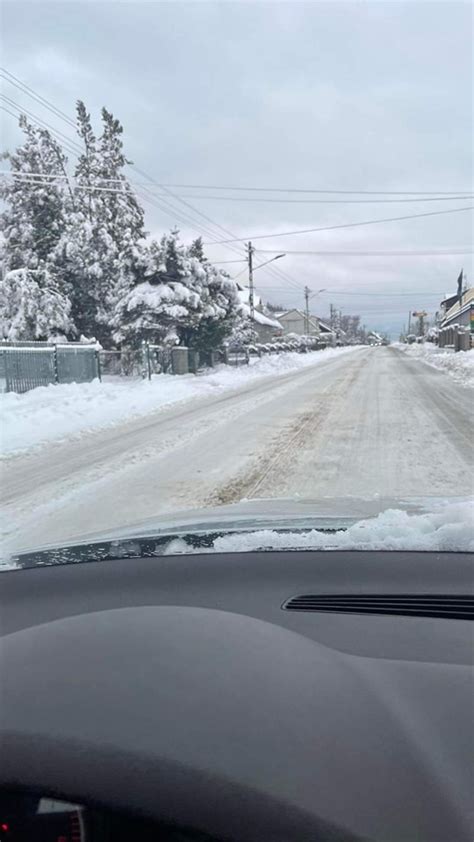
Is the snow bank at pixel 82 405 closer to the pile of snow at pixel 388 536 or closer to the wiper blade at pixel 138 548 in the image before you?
the wiper blade at pixel 138 548

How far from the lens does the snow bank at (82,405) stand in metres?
13.2

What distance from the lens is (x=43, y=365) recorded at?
21.9m

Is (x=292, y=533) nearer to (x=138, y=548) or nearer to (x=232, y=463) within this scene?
(x=138, y=548)

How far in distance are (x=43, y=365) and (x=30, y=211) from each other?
15.0m

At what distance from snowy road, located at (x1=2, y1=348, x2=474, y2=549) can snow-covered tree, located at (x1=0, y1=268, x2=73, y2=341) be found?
49.8ft

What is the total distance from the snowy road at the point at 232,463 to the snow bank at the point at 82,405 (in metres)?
0.74

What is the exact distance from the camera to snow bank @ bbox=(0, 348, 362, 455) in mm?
13250

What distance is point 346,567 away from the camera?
297 cm

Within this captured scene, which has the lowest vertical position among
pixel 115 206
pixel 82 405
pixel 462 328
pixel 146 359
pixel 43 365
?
pixel 82 405

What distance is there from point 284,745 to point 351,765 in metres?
0.16

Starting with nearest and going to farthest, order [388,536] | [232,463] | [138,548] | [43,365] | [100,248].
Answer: [388,536]
[138,548]
[232,463]
[43,365]
[100,248]

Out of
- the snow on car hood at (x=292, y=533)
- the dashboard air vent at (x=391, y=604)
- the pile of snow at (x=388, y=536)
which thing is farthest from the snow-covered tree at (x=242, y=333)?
the dashboard air vent at (x=391, y=604)

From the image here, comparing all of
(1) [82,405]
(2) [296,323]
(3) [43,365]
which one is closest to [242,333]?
(3) [43,365]

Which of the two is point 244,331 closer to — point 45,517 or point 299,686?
point 45,517
